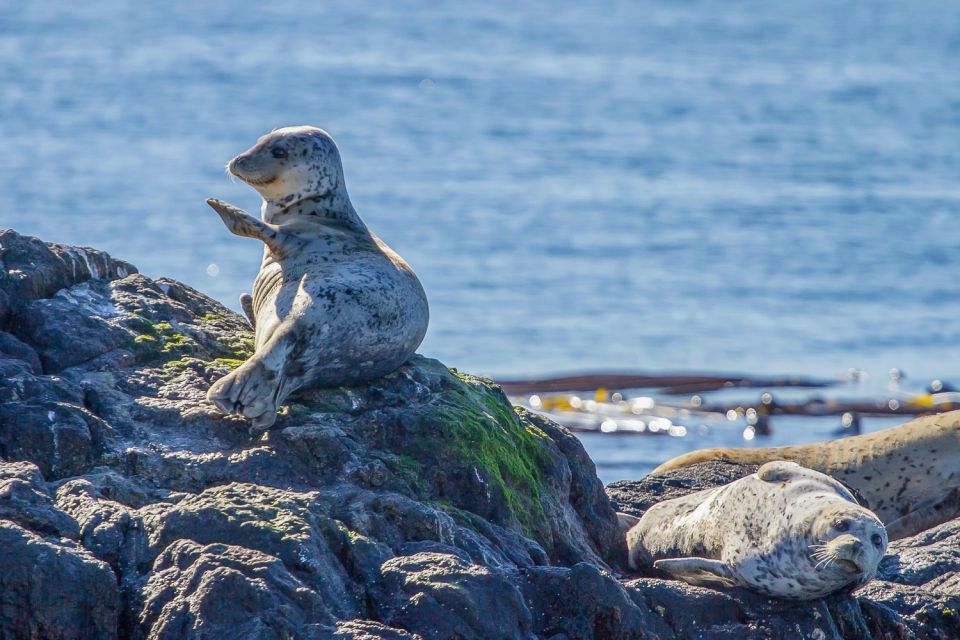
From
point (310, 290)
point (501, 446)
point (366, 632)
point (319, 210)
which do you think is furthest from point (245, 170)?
point (366, 632)

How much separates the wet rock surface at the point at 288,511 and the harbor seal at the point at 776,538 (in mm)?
138

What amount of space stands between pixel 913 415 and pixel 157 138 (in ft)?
69.4

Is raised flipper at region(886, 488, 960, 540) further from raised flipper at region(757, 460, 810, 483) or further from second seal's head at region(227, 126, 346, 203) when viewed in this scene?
second seal's head at region(227, 126, 346, 203)

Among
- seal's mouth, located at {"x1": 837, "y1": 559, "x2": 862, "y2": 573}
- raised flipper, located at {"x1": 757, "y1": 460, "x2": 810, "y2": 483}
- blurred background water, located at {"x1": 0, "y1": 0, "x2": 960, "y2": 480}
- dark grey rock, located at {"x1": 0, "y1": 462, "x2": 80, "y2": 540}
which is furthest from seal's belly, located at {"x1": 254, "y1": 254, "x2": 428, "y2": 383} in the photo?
blurred background water, located at {"x1": 0, "y1": 0, "x2": 960, "y2": 480}

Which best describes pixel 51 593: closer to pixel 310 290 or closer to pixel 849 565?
pixel 310 290

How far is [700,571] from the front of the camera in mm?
6344

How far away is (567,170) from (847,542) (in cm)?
2609

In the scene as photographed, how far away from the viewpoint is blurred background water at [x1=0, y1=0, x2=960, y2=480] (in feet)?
67.7

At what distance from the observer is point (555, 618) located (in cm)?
534

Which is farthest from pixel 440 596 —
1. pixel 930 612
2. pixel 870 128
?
pixel 870 128

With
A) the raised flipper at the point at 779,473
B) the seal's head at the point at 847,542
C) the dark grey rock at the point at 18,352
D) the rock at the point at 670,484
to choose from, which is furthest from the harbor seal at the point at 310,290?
the seal's head at the point at 847,542

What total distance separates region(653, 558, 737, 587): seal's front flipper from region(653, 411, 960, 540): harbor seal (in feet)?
9.28

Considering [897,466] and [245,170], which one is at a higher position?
[245,170]

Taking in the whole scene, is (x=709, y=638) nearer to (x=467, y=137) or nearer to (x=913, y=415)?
(x=913, y=415)
